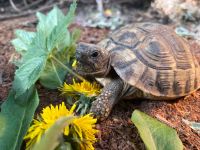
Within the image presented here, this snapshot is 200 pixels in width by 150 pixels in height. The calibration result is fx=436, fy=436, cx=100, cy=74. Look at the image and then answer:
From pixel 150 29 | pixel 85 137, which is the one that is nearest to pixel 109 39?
pixel 150 29

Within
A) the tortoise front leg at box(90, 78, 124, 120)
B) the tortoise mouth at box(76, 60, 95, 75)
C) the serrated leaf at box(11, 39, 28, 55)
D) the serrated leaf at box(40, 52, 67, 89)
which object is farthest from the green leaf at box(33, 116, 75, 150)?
the serrated leaf at box(11, 39, 28, 55)

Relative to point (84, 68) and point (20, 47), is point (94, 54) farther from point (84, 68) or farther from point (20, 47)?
point (20, 47)

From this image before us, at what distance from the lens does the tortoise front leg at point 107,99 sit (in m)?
2.07

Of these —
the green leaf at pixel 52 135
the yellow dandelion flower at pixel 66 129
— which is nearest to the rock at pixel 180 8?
the yellow dandelion flower at pixel 66 129

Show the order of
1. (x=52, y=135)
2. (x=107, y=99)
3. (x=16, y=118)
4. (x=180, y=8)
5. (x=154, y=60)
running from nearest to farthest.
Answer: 1. (x=52, y=135)
2. (x=16, y=118)
3. (x=107, y=99)
4. (x=154, y=60)
5. (x=180, y=8)

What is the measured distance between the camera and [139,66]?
2.21 meters

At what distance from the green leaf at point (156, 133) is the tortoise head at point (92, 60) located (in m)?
0.40

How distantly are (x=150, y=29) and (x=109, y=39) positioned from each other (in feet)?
0.77

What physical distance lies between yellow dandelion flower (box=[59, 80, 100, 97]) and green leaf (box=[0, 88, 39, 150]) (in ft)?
0.61

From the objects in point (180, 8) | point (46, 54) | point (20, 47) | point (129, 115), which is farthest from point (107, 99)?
point (180, 8)

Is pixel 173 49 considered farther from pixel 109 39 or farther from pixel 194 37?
pixel 194 37

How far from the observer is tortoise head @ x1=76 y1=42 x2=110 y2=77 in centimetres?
212

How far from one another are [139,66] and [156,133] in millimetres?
446

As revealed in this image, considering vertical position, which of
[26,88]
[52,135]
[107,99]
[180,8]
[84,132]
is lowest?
[180,8]
